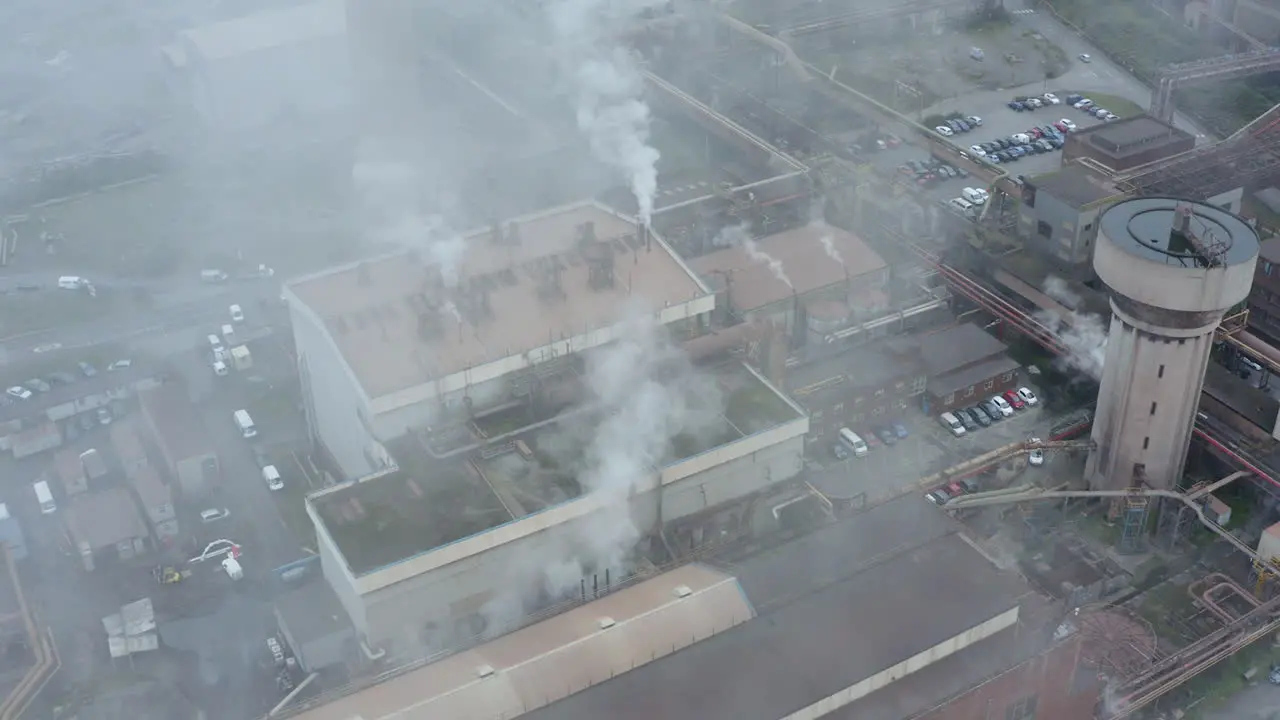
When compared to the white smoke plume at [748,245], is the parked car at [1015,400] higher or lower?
lower

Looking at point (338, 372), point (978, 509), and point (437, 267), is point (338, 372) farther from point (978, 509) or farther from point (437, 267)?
point (978, 509)

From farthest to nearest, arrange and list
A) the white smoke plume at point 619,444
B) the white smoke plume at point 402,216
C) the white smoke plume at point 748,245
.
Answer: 1. the white smoke plume at point 748,245
2. the white smoke plume at point 402,216
3. the white smoke plume at point 619,444

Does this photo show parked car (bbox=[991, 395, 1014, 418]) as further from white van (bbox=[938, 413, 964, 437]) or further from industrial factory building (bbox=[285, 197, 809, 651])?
industrial factory building (bbox=[285, 197, 809, 651])

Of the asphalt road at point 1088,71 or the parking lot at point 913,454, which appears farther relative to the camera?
the asphalt road at point 1088,71

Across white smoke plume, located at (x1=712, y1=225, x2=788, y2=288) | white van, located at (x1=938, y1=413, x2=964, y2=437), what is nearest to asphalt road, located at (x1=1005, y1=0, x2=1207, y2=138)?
white smoke plume, located at (x1=712, y1=225, x2=788, y2=288)

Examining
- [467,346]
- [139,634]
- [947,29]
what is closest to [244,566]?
[139,634]

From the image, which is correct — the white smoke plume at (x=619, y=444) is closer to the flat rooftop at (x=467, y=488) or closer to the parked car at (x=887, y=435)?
the flat rooftop at (x=467, y=488)

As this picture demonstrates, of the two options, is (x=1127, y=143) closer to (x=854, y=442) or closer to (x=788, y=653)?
(x=854, y=442)

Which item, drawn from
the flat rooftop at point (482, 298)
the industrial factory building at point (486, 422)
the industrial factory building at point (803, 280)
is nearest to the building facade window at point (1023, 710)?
the industrial factory building at point (486, 422)
